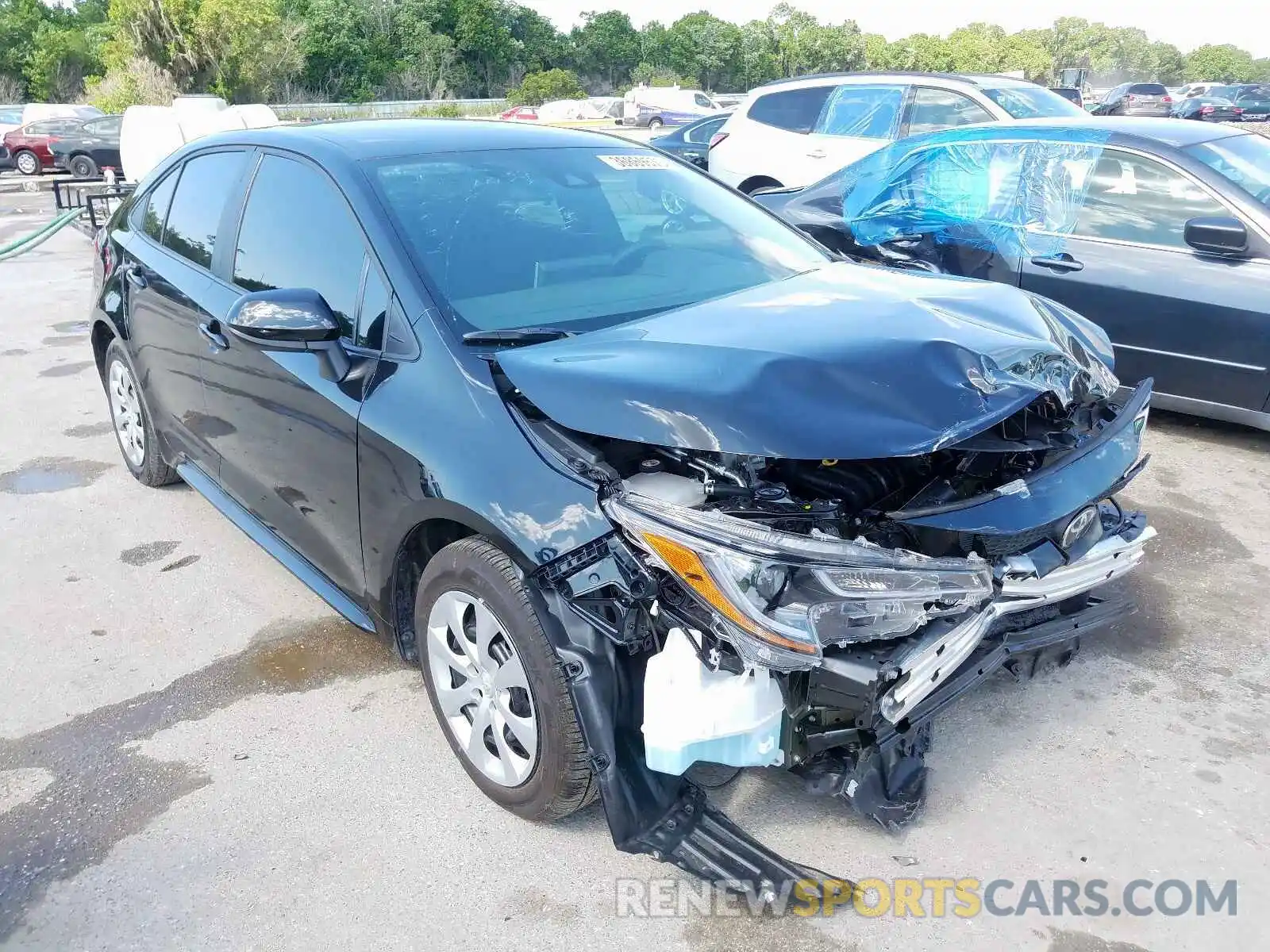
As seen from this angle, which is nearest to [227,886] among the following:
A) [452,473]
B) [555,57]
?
[452,473]

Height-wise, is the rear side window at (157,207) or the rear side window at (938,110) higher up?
the rear side window at (938,110)

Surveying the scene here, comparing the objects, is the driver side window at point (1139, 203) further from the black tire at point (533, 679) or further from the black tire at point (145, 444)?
the black tire at point (145, 444)

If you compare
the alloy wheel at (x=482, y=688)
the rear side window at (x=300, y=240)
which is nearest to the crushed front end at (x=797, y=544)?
the alloy wheel at (x=482, y=688)

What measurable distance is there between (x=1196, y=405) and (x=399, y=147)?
419cm

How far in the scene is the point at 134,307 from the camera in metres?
4.41

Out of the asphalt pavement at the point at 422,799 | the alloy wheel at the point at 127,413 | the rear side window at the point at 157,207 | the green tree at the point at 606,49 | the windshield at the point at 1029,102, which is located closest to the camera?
the asphalt pavement at the point at 422,799

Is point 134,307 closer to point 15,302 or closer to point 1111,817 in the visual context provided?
point 1111,817

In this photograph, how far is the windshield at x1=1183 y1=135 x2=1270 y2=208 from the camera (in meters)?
5.20

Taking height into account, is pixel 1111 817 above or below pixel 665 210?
below

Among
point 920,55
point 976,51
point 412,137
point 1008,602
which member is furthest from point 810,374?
point 976,51

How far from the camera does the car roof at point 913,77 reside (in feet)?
27.8

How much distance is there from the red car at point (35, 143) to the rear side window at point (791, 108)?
18.9 metres

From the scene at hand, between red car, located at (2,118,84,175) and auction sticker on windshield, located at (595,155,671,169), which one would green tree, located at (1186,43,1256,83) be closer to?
red car, located at (2,118,84,175)

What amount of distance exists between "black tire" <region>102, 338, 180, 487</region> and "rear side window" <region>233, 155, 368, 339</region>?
1424 millimetres
